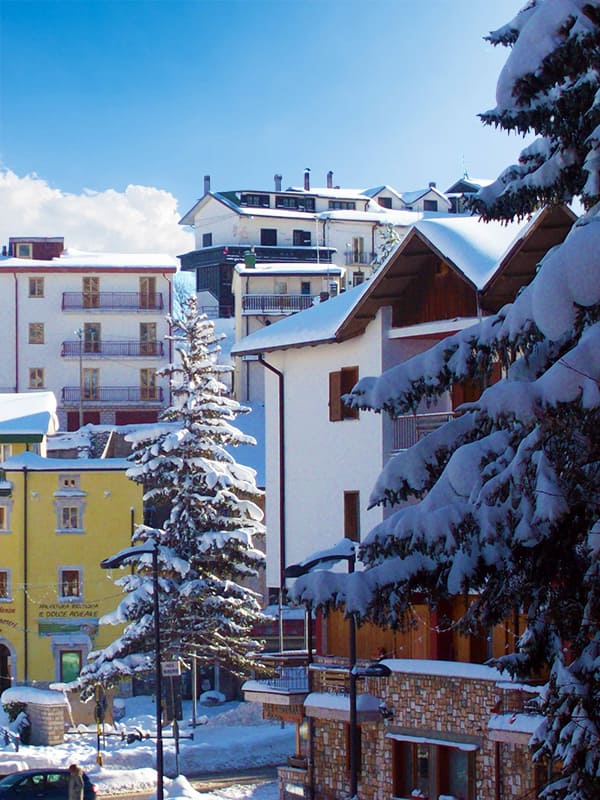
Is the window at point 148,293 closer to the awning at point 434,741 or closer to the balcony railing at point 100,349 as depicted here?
the balcony railing at point 100,349

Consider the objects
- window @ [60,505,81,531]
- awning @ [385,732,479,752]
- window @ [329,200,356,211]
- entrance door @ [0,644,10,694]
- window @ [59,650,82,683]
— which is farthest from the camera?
window @ [329,200,356,211]

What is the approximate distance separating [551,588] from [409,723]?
15.3m

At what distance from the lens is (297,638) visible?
2074 inches

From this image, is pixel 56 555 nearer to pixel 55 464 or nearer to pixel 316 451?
pixel 55 464

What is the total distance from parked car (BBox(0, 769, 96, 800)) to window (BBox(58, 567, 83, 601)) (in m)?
21.4

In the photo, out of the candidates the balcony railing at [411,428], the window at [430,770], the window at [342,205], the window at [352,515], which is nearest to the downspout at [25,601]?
the window at [352,515]

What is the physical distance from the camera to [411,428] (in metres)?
29.1

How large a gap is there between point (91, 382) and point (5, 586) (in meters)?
24.8

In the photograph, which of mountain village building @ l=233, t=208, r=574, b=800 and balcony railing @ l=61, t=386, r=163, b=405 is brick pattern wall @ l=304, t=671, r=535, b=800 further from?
balcony railing @ l=61, t=386, r=163, b=405

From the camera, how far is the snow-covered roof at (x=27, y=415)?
54156mm

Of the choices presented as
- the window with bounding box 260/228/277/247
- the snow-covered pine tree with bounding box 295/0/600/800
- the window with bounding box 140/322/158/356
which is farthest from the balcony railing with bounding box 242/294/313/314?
the snow-covered pine tree with bounding box 295/0/600/800

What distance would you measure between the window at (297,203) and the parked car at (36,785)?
246 feet

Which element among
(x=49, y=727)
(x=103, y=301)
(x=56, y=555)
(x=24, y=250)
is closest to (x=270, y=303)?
(x=103, y=301)

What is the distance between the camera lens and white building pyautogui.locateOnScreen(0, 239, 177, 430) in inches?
2965
